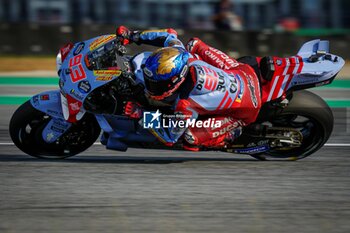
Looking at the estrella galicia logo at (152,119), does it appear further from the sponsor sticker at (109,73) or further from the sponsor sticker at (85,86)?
the sponsor sticker at (85,86)

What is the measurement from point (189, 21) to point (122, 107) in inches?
356

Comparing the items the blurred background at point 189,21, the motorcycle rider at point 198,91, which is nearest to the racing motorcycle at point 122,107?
the motorcycle rider at point 198,91

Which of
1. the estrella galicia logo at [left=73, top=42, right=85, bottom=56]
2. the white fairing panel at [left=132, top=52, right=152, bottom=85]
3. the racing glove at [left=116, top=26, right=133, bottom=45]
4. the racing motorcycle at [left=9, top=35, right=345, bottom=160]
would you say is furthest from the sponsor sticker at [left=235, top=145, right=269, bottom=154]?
the estrella galicia logo at [left=73, top=42, right=85, bottom=56]

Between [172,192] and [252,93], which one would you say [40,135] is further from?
[252,93]

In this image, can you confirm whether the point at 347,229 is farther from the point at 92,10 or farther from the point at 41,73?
the point at 92,10

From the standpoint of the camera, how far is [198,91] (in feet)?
22.2

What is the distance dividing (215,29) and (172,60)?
8547 mm

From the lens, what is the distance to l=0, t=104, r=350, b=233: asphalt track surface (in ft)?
17.7

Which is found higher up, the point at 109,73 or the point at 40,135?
the point at 109,73

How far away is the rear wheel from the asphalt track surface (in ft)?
0.41

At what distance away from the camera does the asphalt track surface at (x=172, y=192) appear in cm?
541

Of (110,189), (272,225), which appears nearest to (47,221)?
(110,189)

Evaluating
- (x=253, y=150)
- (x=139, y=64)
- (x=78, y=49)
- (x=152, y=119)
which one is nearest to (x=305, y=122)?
(x=253, y=150)

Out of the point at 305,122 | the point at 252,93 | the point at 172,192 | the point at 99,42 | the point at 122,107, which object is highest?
the point at 99,42
